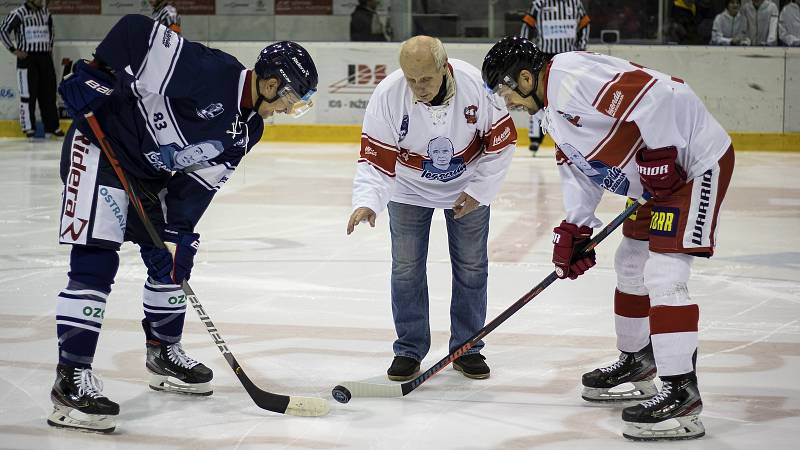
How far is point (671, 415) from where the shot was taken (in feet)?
9.88

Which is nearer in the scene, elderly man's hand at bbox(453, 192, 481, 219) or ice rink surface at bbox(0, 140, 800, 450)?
ice rink surface at bbox(0, 140, 800, 450)

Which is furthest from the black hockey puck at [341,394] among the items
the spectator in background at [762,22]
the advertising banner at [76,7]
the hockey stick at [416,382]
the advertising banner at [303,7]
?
the advertising banner at [76,7]

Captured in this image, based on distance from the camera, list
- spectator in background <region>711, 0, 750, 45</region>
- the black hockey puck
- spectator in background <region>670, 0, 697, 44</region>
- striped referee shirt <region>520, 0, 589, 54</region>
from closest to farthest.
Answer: the black hockey puck < striped referee shirt <region>520, 0, 589, 54</region> < spectator in background <region>711, 0, 750, 45</region> < spectator in background <region>670, 0, 697, 44</region>

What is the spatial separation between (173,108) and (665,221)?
139 centimetres

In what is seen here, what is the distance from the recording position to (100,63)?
10.2 feet

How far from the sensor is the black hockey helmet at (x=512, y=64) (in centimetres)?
306

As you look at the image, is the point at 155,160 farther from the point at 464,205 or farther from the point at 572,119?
the point at 572,119

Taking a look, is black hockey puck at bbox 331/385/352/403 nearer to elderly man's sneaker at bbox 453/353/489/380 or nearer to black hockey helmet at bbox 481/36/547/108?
elderly man's sneaker at bbox 453/353/489/380

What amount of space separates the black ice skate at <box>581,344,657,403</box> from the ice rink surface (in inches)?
2.8

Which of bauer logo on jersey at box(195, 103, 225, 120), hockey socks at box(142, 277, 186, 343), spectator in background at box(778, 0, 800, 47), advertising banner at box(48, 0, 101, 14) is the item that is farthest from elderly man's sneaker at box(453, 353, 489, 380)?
advertising banner at box(48, 0, 101, 14)

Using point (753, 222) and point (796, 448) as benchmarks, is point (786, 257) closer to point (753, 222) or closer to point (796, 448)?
point (753, 222)

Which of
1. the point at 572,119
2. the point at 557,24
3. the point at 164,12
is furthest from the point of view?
the point at 164,12

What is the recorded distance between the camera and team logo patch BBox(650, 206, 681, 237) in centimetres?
300

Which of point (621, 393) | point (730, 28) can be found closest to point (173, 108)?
point (621, 393)
